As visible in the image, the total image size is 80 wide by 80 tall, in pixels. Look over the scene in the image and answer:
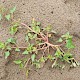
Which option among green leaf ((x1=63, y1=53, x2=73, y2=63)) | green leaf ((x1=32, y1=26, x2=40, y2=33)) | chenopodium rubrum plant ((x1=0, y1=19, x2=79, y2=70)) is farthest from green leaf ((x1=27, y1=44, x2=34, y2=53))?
green leaf ((x1=63, y1=53, x2=73, y2=63))

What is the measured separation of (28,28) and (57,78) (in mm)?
469

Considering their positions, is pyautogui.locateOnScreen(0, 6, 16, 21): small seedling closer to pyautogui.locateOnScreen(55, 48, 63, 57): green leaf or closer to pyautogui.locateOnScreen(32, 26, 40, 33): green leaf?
pyautogui.locateOnScreen(32, 26, 40, 33): green leaf

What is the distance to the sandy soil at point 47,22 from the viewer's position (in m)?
2.46

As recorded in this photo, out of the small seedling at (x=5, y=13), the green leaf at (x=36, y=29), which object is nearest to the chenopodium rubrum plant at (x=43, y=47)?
the green leaf at (x=36, y=29)

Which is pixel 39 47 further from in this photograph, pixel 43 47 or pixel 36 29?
pixel 36 29

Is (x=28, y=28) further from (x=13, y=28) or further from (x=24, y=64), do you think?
(x=24, y=64)

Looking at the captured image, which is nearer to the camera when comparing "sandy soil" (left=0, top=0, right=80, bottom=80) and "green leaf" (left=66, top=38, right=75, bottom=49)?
"green leaf" (left=66, top=38, right=75, bottom=49)

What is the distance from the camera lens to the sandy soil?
2.46m

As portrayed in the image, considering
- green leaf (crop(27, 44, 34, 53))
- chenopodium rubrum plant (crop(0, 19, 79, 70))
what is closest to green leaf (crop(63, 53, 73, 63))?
chenopodium rubrum plant (crop(0, 19, 79, 70))

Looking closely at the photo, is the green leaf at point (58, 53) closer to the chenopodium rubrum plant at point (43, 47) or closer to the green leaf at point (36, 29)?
the chenopodium rubrum plant at point (43, 47)

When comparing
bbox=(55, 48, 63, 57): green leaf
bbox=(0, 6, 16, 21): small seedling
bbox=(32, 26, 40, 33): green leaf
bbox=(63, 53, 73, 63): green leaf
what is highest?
bbox=(0, 6, 16, 21): small seedling

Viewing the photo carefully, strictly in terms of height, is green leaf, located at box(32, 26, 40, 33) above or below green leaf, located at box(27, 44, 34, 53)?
above

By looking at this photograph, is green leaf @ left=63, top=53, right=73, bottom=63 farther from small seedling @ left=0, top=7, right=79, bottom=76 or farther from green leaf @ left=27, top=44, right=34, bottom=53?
green leaf @ left=27, top=44, right=34, bottom=53

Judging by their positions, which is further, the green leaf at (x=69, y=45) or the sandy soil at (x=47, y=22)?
the sandy soil at (x=47, y=22)
